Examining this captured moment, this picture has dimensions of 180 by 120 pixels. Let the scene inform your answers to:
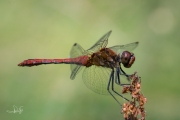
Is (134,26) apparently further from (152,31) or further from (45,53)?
(45,53)

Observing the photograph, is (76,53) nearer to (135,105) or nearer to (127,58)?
(127,58)

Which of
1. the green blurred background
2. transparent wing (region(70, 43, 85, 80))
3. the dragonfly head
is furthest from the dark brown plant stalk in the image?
the green blurred background

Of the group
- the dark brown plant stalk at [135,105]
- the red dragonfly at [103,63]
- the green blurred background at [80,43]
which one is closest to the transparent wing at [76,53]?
the red dragonfly at [103,63]

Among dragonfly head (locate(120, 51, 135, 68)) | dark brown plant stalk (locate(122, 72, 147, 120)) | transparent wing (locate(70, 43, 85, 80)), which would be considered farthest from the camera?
transparent wing (locate(70, 43, 85, 80))

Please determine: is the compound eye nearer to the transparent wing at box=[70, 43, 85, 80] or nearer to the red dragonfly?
the red dragonfly

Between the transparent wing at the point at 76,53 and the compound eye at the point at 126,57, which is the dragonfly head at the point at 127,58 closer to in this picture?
the compound eye at the point at 126,57

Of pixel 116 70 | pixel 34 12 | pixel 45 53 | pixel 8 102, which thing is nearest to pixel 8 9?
pixel 34 12

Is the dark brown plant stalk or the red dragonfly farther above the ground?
the red dragonfly
